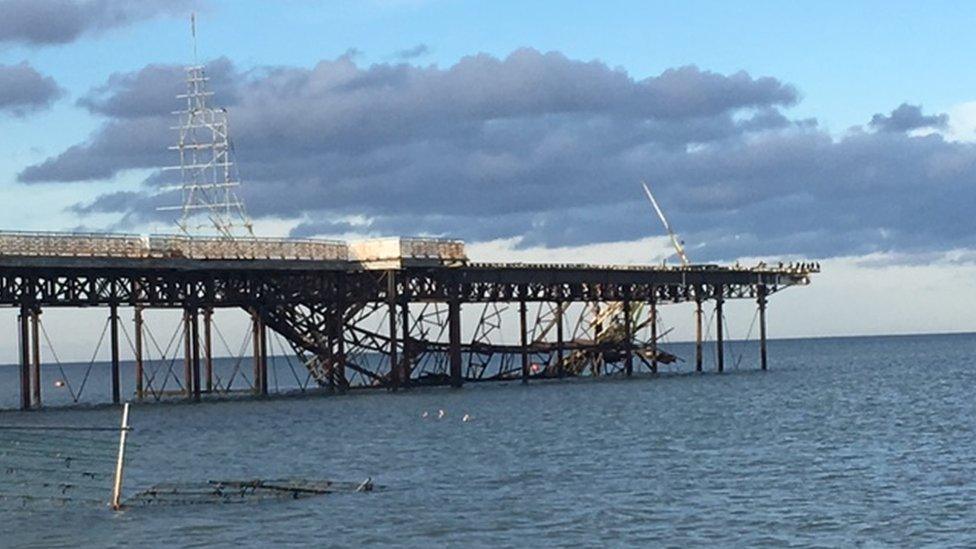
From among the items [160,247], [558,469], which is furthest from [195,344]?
[558,469]

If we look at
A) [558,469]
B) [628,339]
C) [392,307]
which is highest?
[392,307]

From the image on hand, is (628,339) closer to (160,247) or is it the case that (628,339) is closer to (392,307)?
(392,307)

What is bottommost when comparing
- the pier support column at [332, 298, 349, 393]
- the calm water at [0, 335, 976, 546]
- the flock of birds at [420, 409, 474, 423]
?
the calm water at [0, 335, 976, 546]

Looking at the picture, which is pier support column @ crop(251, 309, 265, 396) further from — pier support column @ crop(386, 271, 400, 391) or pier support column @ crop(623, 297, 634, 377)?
pier support column @ crop(623, 297, 634, 377)

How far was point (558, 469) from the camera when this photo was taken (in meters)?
56.1

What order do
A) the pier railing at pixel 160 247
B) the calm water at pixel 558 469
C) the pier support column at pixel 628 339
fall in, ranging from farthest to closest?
the pier support column at pixel 628 339, the pier railing at pixel 160 247, the calm water at pixel 558 469

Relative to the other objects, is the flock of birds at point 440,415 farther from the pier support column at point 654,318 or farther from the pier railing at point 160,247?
the pier support column at point 654,318

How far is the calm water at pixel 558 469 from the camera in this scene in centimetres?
4156

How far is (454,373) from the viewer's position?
339 feet

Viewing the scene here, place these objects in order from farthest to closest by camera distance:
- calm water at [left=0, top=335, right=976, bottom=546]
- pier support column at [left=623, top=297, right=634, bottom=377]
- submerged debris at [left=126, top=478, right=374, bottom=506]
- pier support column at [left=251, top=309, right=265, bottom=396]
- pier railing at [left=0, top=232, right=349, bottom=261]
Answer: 1. pier support column at [left=623, top=297, right=634, bottom=377]
2. pier support column at [left=251, top=309, right=265, bottom=396]
3. pier railing at [left=0, top=232, right=349, bottom=261]
4. submerged debris at [left=126, top=478, right=374, bottom=506]
5. calm water at [left=0, top=335, right=976, bottom=546]

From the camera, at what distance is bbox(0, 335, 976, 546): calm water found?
136 feet

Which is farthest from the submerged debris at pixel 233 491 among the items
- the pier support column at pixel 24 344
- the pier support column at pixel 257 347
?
the pier support column at pixel 257 347

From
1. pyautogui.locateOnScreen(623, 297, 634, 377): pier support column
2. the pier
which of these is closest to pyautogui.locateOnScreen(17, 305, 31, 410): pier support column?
the pier

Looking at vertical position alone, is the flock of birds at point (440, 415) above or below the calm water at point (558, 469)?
above
